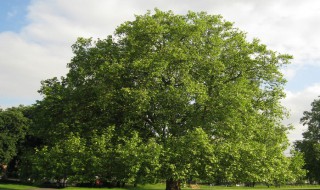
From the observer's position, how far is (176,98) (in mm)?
33625

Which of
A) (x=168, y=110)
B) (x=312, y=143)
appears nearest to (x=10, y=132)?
(x=168, y=110)

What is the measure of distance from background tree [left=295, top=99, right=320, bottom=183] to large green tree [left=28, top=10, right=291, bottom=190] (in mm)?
46181

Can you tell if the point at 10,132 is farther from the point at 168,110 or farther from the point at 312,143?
the point at 312,143

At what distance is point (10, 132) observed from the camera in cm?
8319

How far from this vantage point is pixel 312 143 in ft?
281

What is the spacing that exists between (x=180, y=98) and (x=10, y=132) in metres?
61.0

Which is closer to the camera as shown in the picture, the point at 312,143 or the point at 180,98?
the point at 180,98

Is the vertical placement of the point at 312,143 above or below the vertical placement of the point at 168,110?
above

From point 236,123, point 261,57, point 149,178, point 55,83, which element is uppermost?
point 261,57

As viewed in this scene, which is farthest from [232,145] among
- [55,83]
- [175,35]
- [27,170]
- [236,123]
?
[27,170]

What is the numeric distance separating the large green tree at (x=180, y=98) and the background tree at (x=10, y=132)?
145 feet

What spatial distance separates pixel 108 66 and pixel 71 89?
5643 mm

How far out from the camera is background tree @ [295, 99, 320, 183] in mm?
83125

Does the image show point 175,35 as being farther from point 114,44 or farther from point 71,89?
point 71,89
